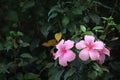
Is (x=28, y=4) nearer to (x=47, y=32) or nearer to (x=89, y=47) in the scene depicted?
(x=47, y=32)

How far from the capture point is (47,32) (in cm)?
272

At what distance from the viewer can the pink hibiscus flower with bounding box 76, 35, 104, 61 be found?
6.77 ft

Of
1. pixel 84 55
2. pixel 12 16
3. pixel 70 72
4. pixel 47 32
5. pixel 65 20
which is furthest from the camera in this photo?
pixel 12 16

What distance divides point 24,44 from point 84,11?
0.49 m

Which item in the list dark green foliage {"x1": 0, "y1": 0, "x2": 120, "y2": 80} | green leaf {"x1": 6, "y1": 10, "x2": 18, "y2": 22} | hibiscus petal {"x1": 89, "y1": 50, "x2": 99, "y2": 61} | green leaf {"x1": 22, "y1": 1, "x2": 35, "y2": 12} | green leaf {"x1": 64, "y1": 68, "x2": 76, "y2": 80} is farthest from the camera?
green leaf {"x1": 6, "y1": 10, "x2": 18, "y2": 22}

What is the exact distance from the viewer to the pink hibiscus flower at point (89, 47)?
2062mm

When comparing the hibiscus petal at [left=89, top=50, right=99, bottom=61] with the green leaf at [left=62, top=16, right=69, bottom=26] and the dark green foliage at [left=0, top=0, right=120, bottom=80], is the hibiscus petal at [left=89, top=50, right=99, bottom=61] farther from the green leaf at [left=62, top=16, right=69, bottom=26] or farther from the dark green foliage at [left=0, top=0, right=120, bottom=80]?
the green leaf at [left=62, top=16, right=69, bottom=26]

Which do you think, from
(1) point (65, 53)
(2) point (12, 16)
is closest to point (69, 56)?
(1) point (65, 53)

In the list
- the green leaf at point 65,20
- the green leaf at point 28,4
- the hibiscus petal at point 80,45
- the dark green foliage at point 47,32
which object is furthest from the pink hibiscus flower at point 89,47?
the green leaf at point 28,4

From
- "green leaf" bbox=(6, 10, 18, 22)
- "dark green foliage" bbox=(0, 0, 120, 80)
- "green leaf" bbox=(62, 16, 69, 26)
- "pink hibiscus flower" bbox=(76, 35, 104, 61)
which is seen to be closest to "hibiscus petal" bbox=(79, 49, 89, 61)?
"pink hibiscus flower" bbox=(76, 35, 104, 61)

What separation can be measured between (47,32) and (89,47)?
0.66 m

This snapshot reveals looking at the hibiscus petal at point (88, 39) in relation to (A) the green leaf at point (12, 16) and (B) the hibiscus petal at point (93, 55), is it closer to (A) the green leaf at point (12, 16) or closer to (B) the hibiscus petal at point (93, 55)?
(B) the hibiscus petal at point (93, 55)

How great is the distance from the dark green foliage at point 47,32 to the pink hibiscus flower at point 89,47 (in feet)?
0.40

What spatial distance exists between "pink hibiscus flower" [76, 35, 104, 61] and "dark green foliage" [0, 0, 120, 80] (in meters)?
0.12
